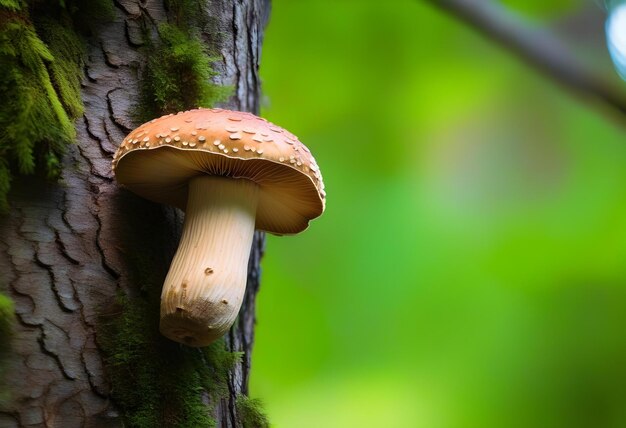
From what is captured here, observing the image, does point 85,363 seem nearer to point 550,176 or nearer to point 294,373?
point 294,373

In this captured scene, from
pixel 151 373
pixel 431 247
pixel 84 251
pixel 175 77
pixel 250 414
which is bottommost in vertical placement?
pixel 250 414

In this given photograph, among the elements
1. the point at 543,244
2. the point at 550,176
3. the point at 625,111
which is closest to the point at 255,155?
the point at 625,111

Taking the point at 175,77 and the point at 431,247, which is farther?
the point at 431,247

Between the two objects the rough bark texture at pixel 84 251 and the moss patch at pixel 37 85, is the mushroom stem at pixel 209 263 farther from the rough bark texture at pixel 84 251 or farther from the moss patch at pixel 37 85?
the moss patch at pixel 37 85

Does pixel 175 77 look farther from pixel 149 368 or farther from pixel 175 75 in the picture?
pixel 149 368

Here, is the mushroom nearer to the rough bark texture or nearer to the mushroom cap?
the mushroom cap

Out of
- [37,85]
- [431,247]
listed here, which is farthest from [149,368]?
[431,247]
